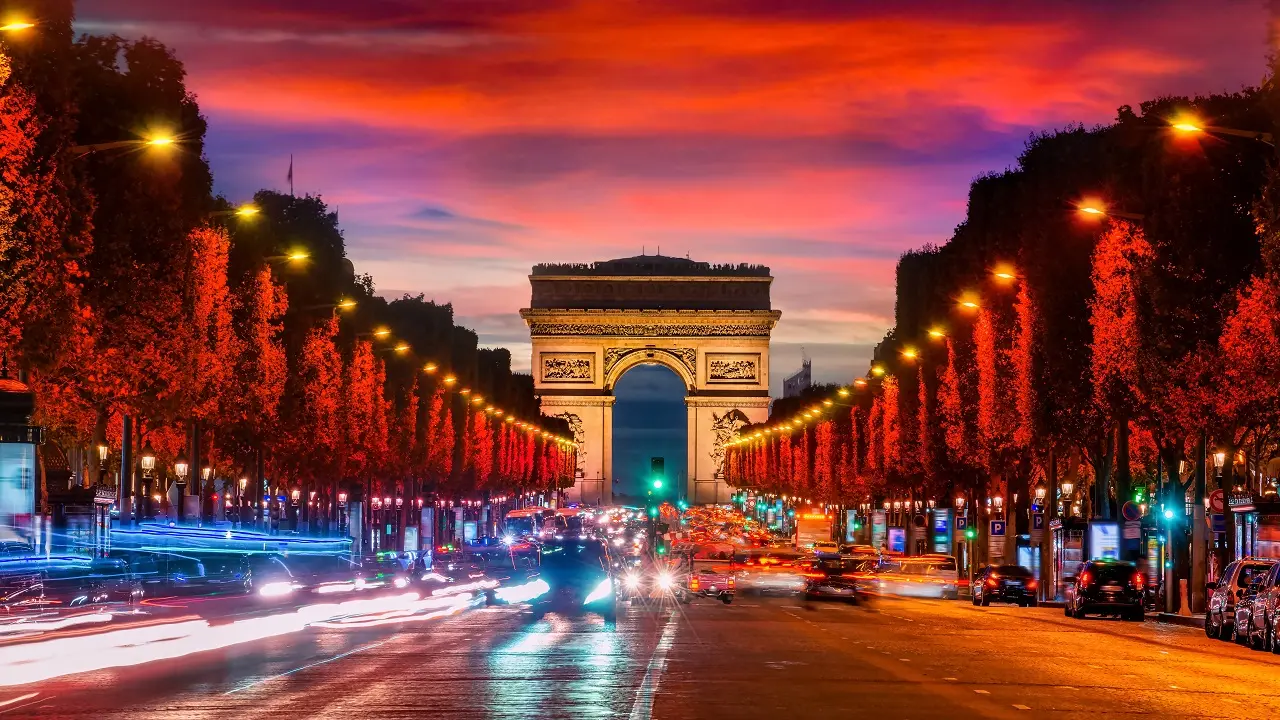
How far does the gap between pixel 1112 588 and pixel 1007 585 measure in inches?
447

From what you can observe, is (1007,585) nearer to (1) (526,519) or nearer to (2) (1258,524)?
(2) (1258,524)

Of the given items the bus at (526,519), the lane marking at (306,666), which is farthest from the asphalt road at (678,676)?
the bus at (526,519)

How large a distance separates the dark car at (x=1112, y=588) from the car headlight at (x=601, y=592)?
13163mm

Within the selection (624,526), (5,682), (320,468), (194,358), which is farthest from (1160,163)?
(624,526)

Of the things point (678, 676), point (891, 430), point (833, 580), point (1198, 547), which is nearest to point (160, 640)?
point (678, 676)

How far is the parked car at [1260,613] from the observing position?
33875 mm

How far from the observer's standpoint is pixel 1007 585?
197ft

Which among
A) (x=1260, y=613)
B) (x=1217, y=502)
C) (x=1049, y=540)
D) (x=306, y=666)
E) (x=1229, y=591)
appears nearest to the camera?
(x=306, y=666)

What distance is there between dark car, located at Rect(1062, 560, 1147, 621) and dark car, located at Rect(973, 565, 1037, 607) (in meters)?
10.9

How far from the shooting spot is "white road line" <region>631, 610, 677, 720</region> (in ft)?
62.9

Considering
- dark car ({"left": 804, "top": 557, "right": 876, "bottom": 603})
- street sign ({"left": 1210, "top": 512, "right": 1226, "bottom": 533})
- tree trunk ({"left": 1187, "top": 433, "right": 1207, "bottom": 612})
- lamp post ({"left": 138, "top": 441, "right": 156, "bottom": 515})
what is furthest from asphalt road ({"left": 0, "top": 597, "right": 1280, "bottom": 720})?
lamp post ({"left": 138, "top": 441, "right": 156, "bottom": 515})

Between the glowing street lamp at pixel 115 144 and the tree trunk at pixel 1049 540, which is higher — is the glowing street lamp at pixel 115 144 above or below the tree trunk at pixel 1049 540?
above

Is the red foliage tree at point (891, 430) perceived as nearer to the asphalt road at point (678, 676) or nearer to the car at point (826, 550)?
the car at point (826, 550)

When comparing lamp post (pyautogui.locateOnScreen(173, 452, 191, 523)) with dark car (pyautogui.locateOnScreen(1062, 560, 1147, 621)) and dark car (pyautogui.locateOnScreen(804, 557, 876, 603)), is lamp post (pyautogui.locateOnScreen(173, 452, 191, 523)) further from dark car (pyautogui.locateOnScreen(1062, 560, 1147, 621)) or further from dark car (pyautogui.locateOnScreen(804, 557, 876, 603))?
dark car (pyautogui.locateOnScreen(1062, 560, 1147, 621))
